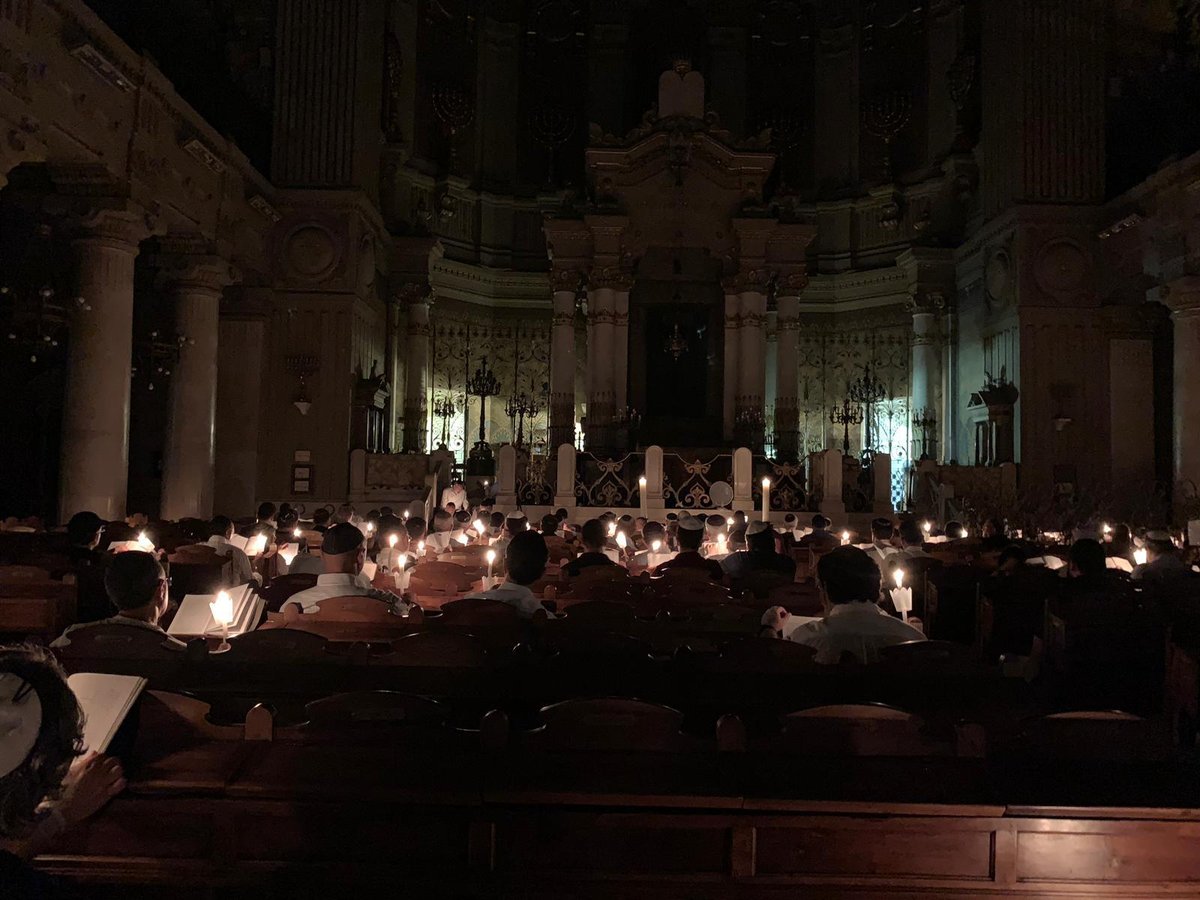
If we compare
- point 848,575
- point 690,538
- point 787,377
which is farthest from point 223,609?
point 787,377

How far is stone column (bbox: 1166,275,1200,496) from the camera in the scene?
1762cm

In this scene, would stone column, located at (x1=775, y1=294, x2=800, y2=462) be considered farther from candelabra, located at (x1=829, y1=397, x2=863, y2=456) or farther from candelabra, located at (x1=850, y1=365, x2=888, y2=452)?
candelabra, located at (x1=850, y1=365, x2=888, y2=452)

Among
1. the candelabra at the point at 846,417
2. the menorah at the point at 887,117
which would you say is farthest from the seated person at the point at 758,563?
the menorah at the point at 887,117

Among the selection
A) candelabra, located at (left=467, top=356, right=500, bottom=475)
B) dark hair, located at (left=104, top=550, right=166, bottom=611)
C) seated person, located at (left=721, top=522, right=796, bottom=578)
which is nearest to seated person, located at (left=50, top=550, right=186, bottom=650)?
dark hair, located at (left=104, top=550, right=166, bottom=611)

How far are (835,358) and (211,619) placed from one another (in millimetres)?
26031

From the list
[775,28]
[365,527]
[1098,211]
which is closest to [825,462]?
[1098,211]

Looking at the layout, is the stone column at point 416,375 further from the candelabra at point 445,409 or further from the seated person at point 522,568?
the seated person at point 522,568

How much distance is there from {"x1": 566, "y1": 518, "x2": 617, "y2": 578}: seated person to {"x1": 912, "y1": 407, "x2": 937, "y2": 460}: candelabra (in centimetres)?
1946

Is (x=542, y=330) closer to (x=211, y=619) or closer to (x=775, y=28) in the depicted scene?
(x=775, y=28)

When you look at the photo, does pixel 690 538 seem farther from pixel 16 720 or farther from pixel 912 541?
pixel 16 720

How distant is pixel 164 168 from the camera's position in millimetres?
15266

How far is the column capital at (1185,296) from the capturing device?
1747 cm

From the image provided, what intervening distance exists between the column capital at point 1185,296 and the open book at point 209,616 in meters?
17.6

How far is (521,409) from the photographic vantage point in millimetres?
28891
